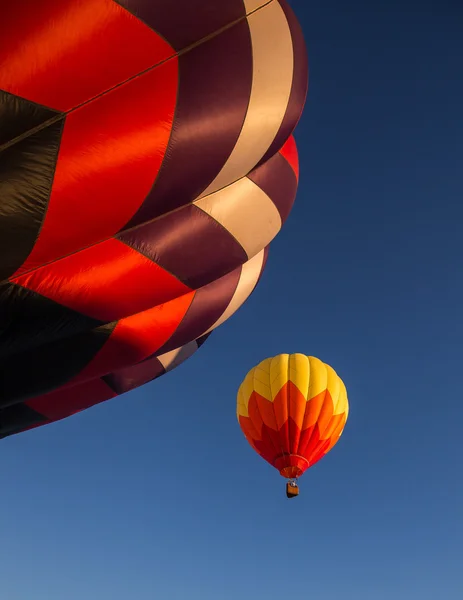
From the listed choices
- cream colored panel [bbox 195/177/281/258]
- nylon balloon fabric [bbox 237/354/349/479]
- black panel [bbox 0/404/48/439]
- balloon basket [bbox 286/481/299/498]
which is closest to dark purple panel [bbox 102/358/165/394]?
black panel [bbox 0/404/48/439]

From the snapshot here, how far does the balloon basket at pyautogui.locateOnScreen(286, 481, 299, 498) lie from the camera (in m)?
11.5

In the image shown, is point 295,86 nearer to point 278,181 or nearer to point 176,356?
point 278,181

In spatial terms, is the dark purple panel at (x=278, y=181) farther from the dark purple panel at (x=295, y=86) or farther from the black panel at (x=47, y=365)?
the black panel at (x=47, y=365)

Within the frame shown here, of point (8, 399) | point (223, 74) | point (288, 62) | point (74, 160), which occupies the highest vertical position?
point (288, 62)

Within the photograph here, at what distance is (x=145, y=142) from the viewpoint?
3656mm

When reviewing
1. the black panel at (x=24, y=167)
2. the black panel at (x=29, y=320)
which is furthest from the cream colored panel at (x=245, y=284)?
the black panel at (x=24, y=167)

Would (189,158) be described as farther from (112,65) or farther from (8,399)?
(8,399)

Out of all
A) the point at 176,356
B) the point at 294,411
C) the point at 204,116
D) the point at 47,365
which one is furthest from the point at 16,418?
the point at 294,411

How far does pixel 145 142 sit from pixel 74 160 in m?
0.44

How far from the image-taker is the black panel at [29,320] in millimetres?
3857

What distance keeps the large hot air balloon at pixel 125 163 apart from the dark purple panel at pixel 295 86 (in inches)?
0.7

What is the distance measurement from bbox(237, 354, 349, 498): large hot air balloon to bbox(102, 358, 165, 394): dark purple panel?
562cm

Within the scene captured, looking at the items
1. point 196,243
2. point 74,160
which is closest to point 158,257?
point 196,243

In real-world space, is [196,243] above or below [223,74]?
below
